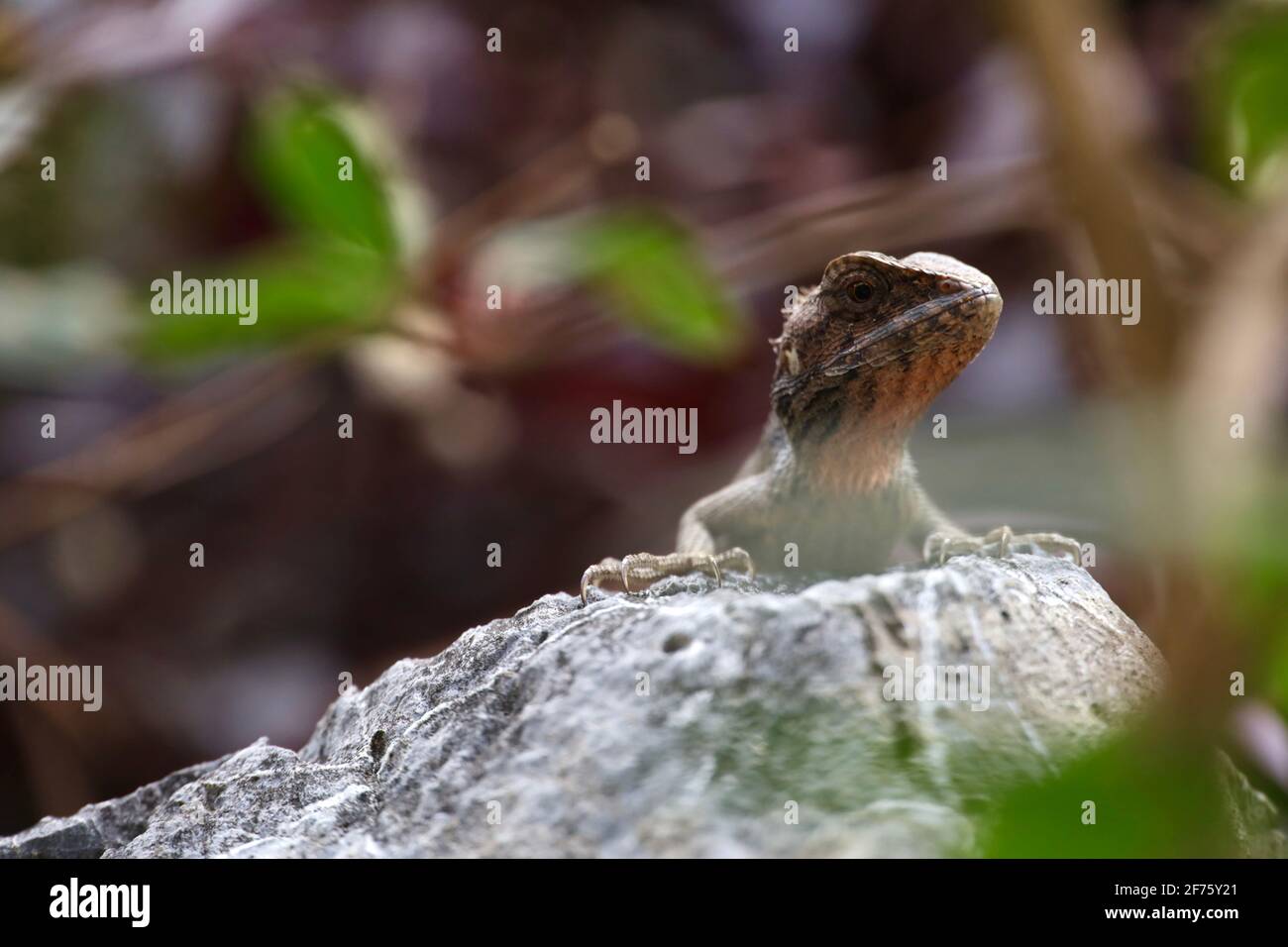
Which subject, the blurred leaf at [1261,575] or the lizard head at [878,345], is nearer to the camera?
the blurred leaf at [1261,575]

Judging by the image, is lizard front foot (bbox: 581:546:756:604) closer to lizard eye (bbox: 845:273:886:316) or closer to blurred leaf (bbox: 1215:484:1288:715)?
lizard eye (bbox: 845:273:886:316)

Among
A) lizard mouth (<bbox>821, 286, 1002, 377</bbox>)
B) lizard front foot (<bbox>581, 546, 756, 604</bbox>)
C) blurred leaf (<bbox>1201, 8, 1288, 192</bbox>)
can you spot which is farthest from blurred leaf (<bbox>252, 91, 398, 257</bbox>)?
blurred leaf (<bbox>1201, 8, 1288, 192</bbox>)

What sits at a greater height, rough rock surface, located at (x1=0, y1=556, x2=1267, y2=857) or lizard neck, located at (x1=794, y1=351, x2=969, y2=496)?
lizard neck, located at (x1=794, y1=351, x2=969, y2=496)

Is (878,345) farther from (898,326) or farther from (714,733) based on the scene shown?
(714,733)

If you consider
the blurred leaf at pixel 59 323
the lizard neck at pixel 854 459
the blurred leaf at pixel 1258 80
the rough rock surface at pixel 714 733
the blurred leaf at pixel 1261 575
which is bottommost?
the rough rock surface at pixel 714 733

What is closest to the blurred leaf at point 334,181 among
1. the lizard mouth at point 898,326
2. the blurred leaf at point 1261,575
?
the lizard mouth at point 898,326

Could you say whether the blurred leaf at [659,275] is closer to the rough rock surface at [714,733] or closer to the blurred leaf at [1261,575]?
the rough rock surface at [714,733]

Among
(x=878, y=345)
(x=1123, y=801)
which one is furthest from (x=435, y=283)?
(x=1123, y=801)

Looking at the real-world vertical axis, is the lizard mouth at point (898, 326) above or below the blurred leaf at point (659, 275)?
below
